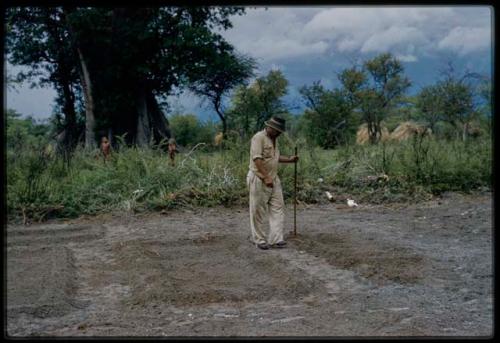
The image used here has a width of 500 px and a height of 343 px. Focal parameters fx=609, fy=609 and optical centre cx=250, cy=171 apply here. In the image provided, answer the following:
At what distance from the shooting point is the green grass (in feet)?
37.3

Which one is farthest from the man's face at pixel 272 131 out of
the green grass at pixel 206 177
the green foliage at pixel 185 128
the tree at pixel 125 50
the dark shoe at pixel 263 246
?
the green foliage at pixel 185 128

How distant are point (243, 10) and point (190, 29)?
424 centimetres

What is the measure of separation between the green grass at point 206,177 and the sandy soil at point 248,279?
99 cm

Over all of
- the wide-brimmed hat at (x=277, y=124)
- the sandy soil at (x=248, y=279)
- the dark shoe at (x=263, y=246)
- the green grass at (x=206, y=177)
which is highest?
the wide-brimmed hat at (x=277, y=124)

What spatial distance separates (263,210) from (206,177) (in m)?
4.24

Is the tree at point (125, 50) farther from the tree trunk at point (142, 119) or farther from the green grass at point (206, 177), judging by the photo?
the green grass at point (206, 177)

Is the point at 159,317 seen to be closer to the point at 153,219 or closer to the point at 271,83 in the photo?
the point at 153,219

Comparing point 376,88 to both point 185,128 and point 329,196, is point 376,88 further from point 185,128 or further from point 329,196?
point 329,196

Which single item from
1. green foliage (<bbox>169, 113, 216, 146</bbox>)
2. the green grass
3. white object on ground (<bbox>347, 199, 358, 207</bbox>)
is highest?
green foliage (<bbox>169, 113, 216, 146</bbox>)

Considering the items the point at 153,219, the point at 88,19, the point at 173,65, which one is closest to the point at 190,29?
the point at 173,65

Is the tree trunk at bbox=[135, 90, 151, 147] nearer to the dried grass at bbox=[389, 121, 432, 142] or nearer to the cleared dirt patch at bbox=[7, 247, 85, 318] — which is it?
the dried grass at bbox=[389, 121, 432, 142]

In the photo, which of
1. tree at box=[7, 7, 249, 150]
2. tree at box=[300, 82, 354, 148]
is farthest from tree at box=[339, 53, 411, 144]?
tree at box=[7, 7, 249, 150]

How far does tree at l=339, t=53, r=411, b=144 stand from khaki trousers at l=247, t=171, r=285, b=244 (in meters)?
27.3

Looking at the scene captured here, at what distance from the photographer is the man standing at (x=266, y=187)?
8031 mm
